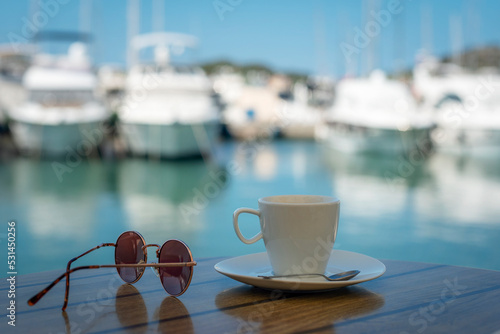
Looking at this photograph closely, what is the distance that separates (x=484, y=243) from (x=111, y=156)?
10468 millimetres

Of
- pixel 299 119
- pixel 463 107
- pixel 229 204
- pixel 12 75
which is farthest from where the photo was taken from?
pixel 299 119

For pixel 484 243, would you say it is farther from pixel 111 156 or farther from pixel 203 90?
pixel 111 156

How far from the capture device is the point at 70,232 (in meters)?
5.23

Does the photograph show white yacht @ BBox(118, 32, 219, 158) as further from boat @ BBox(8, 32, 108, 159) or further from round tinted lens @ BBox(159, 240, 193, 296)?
round tinted lens @ BBox(159, 240, 193, 296)

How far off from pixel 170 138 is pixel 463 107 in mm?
10685

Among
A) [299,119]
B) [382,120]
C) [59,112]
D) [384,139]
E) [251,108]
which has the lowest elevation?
[384,139]

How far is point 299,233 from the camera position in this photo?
83 centimetres

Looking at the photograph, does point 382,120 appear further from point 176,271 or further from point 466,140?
point 176,271

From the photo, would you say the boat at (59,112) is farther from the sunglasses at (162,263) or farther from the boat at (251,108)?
the sunglasses at (162,263)

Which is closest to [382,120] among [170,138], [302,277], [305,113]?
[170,138]

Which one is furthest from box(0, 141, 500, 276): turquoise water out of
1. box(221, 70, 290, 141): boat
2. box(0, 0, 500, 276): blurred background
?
box(221, 70, 290, 141): boat

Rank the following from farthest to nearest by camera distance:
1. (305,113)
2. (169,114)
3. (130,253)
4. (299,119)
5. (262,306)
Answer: (305,113), (299,119), (169,114), (130,253), (262,306)

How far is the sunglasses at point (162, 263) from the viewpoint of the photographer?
80 cm

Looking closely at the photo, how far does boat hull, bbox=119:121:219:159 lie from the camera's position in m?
12.2
